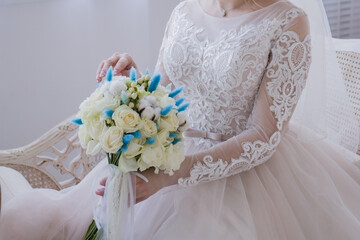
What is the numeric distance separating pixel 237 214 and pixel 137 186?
27 centimetres

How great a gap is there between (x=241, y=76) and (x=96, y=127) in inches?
19.5

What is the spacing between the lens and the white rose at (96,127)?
104 cm

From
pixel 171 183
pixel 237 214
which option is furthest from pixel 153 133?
pixel 237 214

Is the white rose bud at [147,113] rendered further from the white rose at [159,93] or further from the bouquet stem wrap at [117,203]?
the bouquet stem wrap at [117,203]

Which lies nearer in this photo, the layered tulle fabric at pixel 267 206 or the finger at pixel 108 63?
the layered tulle fabric at pixel 267 206

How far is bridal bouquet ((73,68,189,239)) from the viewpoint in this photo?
102 cm

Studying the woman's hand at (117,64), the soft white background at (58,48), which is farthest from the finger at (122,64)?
the soft white background at (58,48)

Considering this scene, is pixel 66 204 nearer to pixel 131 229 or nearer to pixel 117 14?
pixel 131 229

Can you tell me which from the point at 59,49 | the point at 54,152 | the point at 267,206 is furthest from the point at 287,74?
the point at 59,49

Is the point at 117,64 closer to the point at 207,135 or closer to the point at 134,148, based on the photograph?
the point at 207,135

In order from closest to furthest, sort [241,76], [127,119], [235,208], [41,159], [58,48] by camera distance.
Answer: [127,119], [235,208], [241,76], [41,159], [58,48]

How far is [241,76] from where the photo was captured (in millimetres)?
1361

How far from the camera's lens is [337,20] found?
228cm

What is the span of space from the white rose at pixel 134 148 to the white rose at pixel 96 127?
0.22 feet
